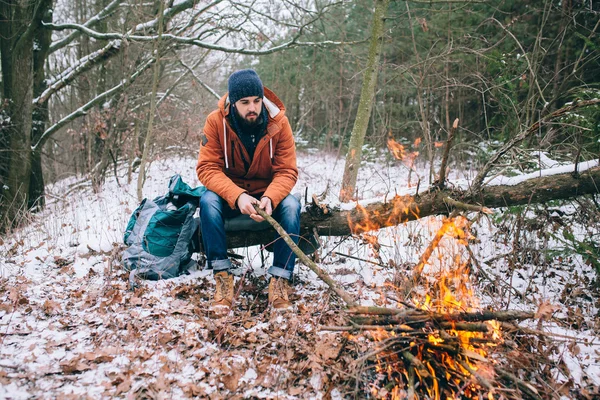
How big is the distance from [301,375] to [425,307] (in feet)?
2.88

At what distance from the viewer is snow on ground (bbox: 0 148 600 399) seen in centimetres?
198

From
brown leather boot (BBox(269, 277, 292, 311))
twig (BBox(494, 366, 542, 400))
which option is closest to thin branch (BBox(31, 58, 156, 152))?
brown leather boot (BBox(269, 277, 292, 311))

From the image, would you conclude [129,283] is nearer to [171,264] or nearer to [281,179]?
[171,264]

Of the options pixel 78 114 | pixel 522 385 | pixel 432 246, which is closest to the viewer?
pixel 522 385

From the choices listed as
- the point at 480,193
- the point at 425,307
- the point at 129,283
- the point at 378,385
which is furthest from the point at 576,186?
the point at 129,283

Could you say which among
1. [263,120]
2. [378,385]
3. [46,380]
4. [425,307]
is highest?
[263,120]

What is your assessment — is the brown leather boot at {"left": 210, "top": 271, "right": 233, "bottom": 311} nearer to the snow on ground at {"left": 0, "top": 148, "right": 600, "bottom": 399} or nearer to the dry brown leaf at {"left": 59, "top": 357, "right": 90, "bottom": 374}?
the snow on ground at {"left": 0, "top": 148, "right": 600, "bottom": 399}

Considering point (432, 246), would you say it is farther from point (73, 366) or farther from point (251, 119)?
point (73, 366)

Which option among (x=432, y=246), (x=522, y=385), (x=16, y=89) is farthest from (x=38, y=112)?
(x=522, y=385)

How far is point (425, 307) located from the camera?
7.19 ft

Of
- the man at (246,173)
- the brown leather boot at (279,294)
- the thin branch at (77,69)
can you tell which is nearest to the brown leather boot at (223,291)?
the man at (246,173)

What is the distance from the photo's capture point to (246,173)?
3.37 meters

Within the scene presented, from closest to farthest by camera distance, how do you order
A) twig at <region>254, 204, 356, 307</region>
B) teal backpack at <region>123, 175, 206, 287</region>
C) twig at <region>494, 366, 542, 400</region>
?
twig at <region>494, 366, 542, 400</region> → twig at <region>254, 204, 356, 307</region> → teal backpack at <region>123, 175, 206, 287</region>

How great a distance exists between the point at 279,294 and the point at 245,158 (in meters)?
1.30
